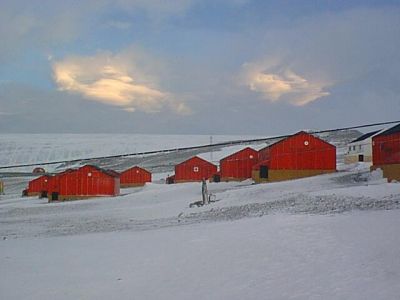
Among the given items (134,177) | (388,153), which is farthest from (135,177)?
(388,153)

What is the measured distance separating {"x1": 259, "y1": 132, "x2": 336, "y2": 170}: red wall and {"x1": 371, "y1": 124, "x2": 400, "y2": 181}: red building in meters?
7.99

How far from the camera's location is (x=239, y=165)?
6084cm

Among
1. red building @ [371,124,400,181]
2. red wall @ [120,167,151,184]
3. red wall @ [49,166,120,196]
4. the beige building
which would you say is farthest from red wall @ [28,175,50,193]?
red building @ [371,124,400,181]

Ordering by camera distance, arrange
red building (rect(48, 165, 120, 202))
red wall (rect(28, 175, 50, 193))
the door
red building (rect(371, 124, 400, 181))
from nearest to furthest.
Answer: red building (rect(371, 124, 400, 181))
the door
red building (rect(48, 165, 120, 202))
red wall (rect(28, 175, 50, 193))

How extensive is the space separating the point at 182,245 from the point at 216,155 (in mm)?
97825

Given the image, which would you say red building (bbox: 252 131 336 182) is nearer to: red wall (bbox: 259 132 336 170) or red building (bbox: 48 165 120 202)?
red wall (bbox: 259 132 336 170)

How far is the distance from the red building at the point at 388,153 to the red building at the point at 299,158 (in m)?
8.08

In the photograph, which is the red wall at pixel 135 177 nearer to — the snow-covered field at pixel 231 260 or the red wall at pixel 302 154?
the red wall at pixel 302 154

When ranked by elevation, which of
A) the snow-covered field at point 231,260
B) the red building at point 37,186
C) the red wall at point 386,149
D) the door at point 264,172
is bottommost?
the snow-covered field at point 231,260

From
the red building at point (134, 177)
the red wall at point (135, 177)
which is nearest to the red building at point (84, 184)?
the red building at point (134, 177)

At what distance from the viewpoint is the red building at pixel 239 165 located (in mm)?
59606

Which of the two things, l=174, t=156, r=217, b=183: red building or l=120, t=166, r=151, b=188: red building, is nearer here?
l=174, t=156, r=217, b=183: red building

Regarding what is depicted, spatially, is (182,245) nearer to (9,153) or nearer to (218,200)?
(218,200)

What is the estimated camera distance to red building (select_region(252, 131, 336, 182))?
43312 millimetres
